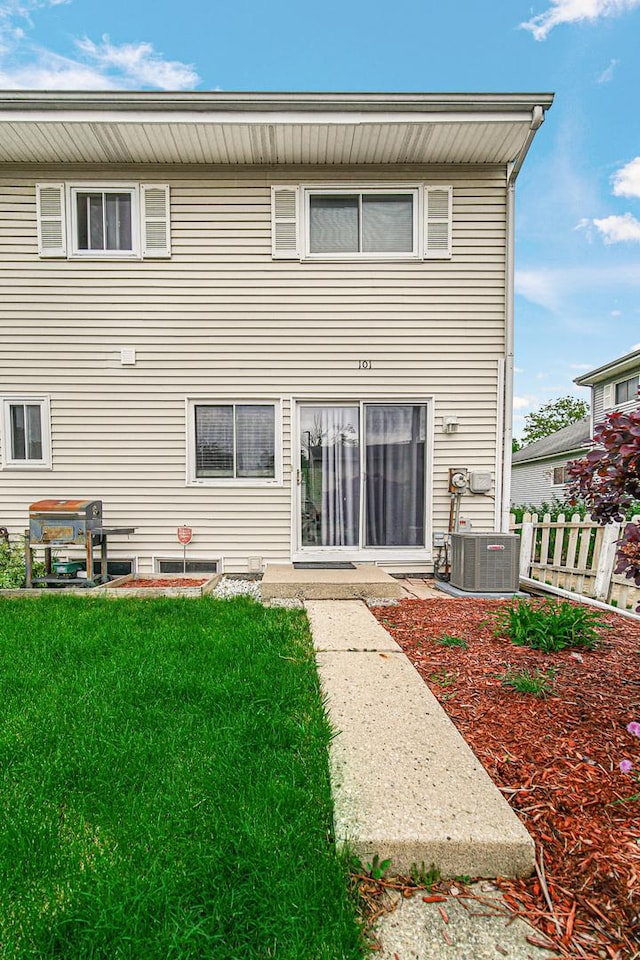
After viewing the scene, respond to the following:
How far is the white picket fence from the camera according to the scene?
428cm

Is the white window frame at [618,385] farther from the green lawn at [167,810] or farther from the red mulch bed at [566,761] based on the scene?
the green lawn at [167,810]

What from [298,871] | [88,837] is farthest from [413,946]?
[88,837]

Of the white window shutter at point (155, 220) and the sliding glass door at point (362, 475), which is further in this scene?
the sliding glass door at point (362, 475)

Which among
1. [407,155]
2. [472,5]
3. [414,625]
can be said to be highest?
[472,5]

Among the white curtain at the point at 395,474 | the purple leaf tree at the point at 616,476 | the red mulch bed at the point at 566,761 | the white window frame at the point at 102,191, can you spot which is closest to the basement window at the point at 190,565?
the white curtain at the point at 395,474

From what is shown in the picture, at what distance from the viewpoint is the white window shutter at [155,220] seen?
5.64m

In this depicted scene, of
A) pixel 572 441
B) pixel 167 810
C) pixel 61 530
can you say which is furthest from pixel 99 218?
pixel 572 441

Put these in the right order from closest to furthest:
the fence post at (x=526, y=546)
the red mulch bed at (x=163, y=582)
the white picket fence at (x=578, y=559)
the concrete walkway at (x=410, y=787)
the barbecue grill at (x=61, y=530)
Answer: the concrete walkway at (x=410, y=787)
the white picket fence at (x=578, y=559)
the barbecue grill at (x=61, y=530)
the red mulch bed at (x=163, y=582)
the fence post at (x=526, y=546)

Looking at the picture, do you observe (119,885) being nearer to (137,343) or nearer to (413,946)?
(413,946)

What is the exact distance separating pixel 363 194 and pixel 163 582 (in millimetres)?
5126

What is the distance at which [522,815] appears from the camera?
154cm

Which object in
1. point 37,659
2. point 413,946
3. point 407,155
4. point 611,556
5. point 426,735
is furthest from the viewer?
point 407,155

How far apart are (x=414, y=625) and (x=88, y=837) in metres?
2.64

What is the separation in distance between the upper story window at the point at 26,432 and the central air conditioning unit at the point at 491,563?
5.00m
